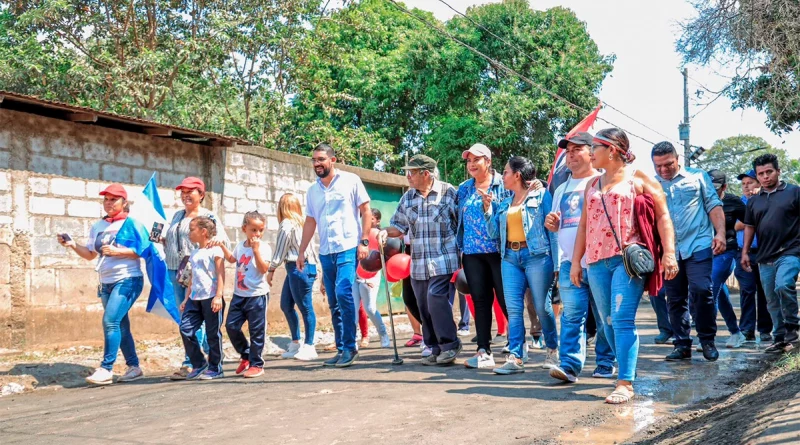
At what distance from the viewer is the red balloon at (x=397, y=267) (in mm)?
8141

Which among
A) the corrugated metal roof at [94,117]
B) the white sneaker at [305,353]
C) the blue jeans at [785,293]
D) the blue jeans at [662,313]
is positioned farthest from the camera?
the blue jeans at [662,313]

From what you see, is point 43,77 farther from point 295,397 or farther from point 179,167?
point 295,397

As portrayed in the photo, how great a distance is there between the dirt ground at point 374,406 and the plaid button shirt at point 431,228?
35.6 inches

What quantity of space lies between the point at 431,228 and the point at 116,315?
2869 mm

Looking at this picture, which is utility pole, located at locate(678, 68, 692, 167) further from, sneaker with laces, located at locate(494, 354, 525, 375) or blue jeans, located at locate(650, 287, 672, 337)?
sneaker with laces, located at locate(494, 354, 525, 375)

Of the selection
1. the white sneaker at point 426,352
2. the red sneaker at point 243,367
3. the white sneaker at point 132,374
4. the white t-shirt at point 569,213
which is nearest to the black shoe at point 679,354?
the white t-shirt at point 569,213

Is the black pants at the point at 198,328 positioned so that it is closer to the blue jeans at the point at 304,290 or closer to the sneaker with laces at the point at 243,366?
the sneaker with laces at the point at 243,366

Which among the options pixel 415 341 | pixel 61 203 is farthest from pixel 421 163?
pixel 61 203

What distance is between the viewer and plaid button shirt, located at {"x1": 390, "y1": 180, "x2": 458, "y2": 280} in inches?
285

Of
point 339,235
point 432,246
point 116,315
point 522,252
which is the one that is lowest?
point 116,315

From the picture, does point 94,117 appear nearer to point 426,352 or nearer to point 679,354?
point 426,352

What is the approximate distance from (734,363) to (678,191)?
1.60 metres

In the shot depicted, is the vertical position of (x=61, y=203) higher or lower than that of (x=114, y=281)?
higher

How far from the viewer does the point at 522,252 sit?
660 cm
